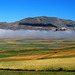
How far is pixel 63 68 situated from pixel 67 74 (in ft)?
8.62

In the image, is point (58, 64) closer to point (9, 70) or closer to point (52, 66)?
point (52, 66)

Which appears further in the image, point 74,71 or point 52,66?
point 52,66

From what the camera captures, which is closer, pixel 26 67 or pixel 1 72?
pixel 1 72

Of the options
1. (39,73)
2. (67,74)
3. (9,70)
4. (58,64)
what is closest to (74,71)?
(67,74)

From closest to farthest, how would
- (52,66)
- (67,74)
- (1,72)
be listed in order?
(67,74) < (1,72) < (52,66)

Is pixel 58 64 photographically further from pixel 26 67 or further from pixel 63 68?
pixel 26 67

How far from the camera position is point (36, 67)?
30672 mm

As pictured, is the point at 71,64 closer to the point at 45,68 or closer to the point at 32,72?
the point at 45,68

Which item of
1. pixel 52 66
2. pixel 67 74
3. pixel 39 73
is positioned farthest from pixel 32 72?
pixel 67 74

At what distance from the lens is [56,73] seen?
27969mm

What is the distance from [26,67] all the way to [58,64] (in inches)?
247

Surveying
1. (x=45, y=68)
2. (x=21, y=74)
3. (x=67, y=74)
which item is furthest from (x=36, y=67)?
(x=67, y=74)

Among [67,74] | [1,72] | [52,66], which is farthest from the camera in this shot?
[52,66]

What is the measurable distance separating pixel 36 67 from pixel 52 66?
3055 mm
